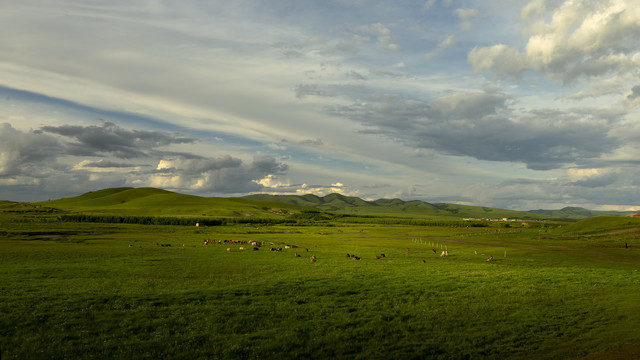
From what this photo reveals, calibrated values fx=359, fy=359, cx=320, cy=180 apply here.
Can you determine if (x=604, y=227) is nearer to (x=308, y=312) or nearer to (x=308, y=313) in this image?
(x=308, y=312)

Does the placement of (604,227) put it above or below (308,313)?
above

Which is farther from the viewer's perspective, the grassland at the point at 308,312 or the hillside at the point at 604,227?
the hillside at the point at 604,227

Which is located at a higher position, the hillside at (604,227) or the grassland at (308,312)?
the hillside at (604,227)

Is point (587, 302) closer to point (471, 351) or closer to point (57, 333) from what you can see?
point (471, 351)

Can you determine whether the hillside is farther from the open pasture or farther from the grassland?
the open pasture

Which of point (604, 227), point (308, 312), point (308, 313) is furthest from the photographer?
point (604, 227)

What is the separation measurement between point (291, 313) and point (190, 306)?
729 cm

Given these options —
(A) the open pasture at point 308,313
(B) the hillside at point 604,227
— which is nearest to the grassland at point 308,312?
(A) the open pasture at point 308,313

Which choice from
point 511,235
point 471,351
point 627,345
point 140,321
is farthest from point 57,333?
point 511,235

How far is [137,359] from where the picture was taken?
1745 cm

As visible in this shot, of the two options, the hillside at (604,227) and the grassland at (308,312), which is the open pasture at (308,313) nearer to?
the grassland at (308,312)

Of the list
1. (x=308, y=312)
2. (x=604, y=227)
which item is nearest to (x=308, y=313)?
(x=308, y=312)

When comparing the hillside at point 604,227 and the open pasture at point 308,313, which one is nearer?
the open pasture at point 308,313

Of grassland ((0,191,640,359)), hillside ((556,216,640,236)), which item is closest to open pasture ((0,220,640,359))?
grassland ((0,191,640,359))
